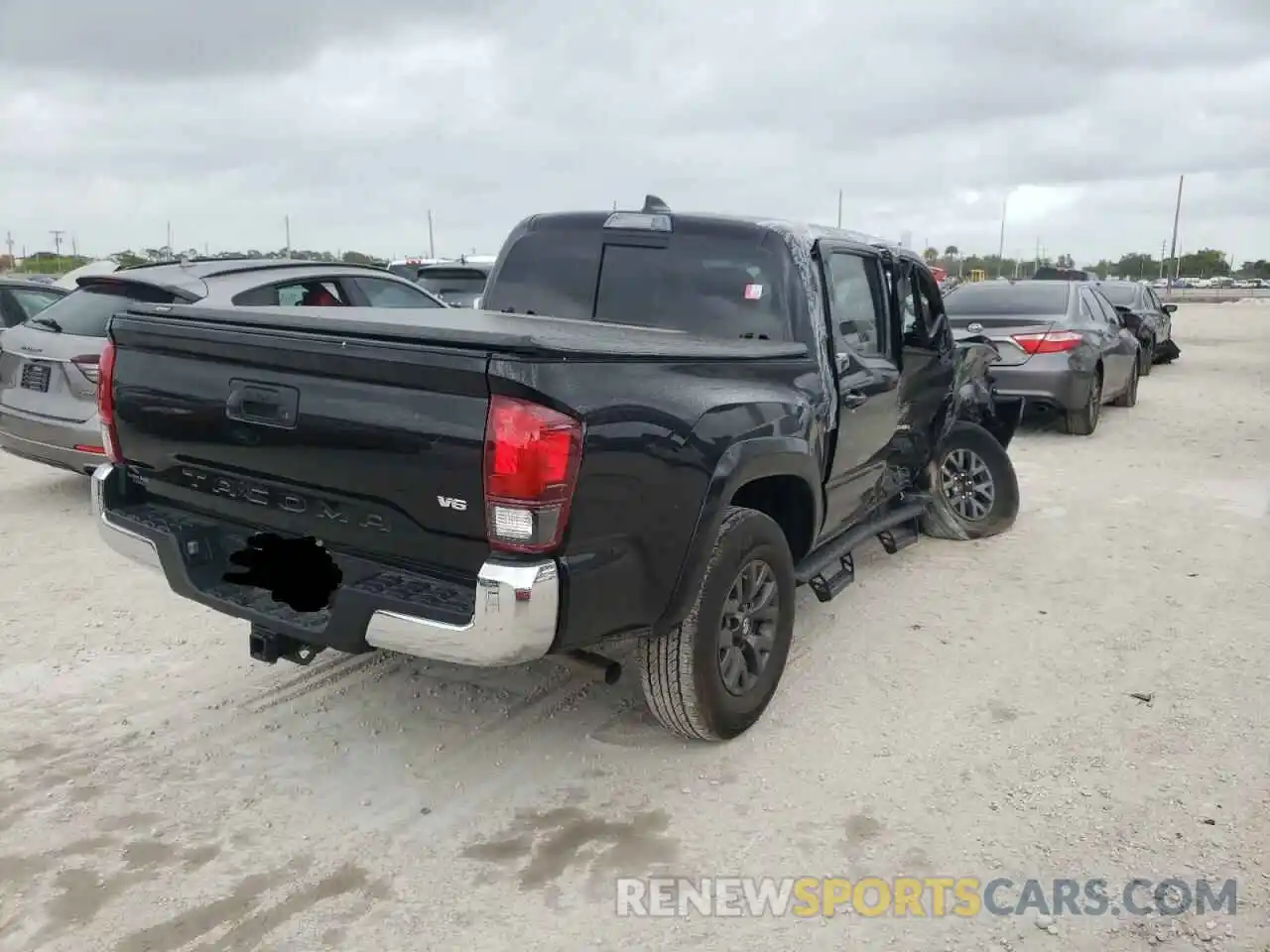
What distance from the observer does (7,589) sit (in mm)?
5379

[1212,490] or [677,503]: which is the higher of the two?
[677,503]

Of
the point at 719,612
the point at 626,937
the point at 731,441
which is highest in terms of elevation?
the point at 731,441

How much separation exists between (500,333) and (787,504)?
1.62 meters

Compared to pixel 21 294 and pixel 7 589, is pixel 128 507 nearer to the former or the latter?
pixel 7 589

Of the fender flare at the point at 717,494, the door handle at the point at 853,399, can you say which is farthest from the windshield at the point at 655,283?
the fender flare at the point at 717,494

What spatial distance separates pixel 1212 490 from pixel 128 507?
772 centimetres

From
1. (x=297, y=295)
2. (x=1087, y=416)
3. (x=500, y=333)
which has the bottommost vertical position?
(x=1087, y=416)

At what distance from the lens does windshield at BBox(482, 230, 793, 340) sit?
14.1 ft

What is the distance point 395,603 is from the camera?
2902 mm

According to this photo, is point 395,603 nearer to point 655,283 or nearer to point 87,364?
point 655,283

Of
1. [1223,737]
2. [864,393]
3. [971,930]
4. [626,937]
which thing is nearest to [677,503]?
[626,937]

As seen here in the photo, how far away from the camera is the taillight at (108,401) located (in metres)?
3.58

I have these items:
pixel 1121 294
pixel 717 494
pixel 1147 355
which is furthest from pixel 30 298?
pixel 1121 294

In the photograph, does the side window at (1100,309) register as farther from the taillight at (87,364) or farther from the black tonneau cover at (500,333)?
the taillight at (87,364)
